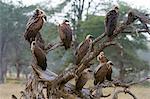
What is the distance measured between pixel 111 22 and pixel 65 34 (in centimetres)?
35

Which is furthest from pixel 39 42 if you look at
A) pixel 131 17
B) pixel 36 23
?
pixel 131 17

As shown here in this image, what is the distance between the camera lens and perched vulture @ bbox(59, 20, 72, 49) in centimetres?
266

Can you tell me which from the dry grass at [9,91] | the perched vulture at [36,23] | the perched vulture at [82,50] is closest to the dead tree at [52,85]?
the perched vulture at [82,50]

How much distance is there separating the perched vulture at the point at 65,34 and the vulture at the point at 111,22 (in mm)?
275

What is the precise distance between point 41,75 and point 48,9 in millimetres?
19381

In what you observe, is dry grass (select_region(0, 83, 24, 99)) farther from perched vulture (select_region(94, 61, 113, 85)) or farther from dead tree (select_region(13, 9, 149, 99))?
perched vulture (select_region(94, 61, 113, 85))

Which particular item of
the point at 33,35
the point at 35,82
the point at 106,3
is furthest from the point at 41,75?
the point at 106,3

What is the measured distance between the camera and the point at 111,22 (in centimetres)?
244

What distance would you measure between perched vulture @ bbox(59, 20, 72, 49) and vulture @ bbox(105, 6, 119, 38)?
0.28 m

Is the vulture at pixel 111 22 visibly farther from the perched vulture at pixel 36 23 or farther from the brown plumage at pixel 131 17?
the perched vulture at pixel 36 23

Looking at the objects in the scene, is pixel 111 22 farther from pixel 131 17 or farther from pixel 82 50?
pixel 82 50

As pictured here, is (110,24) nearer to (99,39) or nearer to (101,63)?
(99,39)

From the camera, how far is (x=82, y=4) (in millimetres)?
21125

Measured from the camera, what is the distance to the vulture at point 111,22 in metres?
2.40
